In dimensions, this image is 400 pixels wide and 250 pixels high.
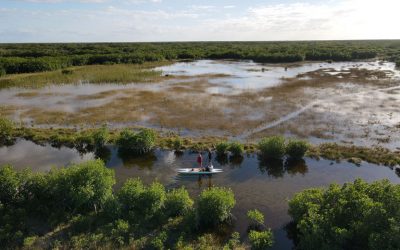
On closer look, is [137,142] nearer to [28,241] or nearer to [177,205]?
[177,205]

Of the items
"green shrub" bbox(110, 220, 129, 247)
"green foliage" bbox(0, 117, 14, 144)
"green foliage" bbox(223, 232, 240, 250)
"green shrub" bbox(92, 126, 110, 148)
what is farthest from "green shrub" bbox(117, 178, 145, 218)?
"green foliage" bbox(0, 117, 14, 144)

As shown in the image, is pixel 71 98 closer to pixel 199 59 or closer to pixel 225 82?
pixel 225 82

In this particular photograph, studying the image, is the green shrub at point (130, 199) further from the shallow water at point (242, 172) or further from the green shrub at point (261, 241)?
the green shrub at point (261, 241)

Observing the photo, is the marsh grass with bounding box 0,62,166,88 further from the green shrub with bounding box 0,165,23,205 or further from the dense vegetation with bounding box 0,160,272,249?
the dense vegetation with bounding box 0,160,272,249

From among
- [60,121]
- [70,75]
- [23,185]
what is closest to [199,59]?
[70,75]

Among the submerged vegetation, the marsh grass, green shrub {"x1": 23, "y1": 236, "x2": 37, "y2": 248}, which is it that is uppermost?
the marsh grass

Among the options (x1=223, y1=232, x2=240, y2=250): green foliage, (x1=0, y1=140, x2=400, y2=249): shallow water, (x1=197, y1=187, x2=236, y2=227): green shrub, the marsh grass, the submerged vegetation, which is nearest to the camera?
(x1=223, y1=232, x2=240, y2=250): green foliage
